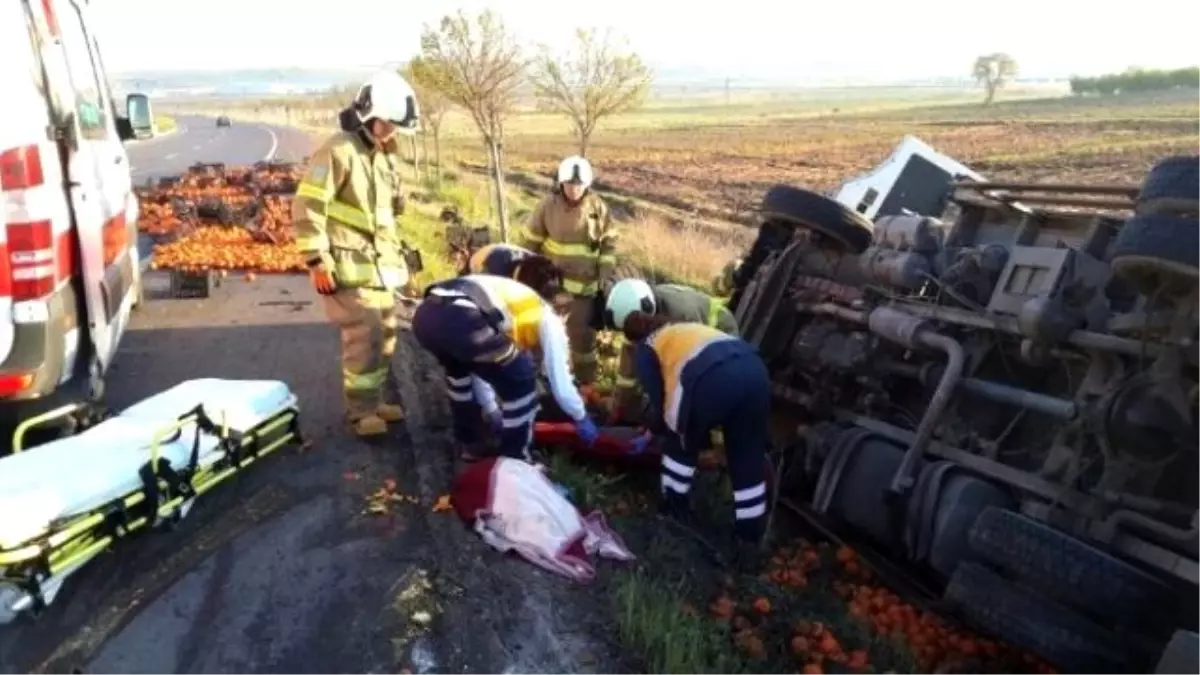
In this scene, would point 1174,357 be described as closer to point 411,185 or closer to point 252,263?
point 252,263

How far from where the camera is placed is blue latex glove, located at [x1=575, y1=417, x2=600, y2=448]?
5.64m

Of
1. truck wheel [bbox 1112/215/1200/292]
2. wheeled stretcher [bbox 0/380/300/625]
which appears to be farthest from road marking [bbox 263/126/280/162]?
truck wheel [bbox 1112/215/1200/292]

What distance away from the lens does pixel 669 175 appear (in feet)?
116

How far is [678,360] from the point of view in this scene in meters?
5.09

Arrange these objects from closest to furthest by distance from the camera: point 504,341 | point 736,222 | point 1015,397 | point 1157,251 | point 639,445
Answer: point 1157,251, point 1015,397, point 504,341, point 639,445, point 736,222

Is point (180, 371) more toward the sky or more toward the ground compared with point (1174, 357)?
more toward the ground

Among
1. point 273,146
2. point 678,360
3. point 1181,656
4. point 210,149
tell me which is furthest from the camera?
point 273,146

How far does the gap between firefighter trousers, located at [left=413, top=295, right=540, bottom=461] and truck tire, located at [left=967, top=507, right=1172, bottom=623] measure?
7.19 ft

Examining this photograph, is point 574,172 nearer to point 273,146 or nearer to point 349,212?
point 349,212

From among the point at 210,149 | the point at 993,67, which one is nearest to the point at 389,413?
the point at 210,149

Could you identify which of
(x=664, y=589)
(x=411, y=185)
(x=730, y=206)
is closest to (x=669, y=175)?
(x=730, y=206)

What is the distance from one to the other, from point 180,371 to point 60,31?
8.18 ft

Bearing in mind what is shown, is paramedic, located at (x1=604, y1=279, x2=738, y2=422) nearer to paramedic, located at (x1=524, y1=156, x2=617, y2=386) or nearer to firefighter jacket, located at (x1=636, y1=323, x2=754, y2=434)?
firefighter jacket, located at (x1=636, y1=323, x2=754, y2=434)

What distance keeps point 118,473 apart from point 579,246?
4200 mm
